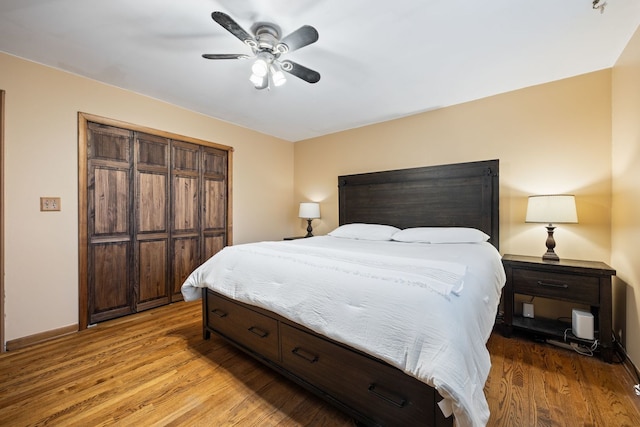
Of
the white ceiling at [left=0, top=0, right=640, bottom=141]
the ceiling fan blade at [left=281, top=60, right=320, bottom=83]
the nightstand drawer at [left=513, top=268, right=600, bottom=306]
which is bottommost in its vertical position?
the nightstand drawer at [left=513, top=268, right=600, bottom=306]

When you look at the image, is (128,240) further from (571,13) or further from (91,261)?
(571,13)

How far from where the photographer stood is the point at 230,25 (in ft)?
4.96

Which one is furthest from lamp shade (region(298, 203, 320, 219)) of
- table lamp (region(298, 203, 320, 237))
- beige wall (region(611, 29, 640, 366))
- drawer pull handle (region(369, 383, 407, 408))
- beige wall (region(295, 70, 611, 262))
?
beige wall (region(611, 29, 640, 366))

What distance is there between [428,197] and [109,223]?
3.56 m

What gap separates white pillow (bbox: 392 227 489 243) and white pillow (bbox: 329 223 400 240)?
0.17 m

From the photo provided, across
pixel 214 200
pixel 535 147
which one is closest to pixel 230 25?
pixel 214 200

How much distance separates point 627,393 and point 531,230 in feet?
4.64

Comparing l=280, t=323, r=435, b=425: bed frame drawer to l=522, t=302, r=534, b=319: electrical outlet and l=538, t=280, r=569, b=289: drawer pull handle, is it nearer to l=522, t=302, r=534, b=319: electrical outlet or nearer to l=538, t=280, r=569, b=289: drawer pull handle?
l=538, t=280, r=569, b=289: drawer pull handle

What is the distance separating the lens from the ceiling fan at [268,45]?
1575 mm

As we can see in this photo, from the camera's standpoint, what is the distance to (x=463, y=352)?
1008mm

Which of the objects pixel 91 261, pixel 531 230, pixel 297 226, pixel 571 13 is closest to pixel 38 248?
pixel 91 261

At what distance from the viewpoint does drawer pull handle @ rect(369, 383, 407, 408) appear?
1.14 meters

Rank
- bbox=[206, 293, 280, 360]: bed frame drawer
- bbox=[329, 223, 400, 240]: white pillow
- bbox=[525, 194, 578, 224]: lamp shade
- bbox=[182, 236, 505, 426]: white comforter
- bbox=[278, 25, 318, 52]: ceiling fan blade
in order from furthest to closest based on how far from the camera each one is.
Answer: bbox=[329, 223, 400, 240]: white pillow, bbox=[525, 194, 578, 224]: lamp shade, bbox=[206, 293, 280, 360]: bed frame drawer, bbox=[278, 25, 318, 52]: ceiling fan blade, bbox=[182, 236, 505, 426]: white comforter

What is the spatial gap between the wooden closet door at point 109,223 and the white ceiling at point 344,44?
2.07ft
